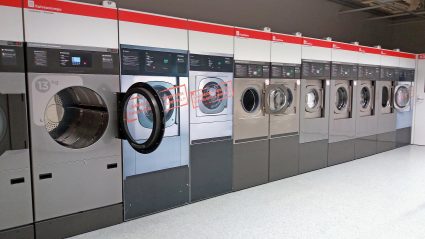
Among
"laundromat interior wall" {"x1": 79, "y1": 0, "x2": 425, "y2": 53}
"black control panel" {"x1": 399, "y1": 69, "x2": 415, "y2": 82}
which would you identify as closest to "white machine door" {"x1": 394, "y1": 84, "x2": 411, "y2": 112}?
"black control panel" {"x1": 399, "y1": 69, "x2": 415, "y2": 82}

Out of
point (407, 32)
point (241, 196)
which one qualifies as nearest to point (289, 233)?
point (241, 196)

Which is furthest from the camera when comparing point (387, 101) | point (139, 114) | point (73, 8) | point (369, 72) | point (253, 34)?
point (387, 101)

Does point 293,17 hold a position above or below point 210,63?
above

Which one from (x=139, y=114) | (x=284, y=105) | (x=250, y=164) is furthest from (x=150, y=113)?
(x=284, y=105)

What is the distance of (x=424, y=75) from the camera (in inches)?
287

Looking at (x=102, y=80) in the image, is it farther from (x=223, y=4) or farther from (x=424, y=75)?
(x=424, y=75)

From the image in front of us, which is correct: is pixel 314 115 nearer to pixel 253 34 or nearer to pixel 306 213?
pixel 253 34

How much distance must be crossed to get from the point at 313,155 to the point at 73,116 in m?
3.58

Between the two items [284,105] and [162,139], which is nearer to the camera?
[162,139]

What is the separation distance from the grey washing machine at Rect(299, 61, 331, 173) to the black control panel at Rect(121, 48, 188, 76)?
85.5 inches

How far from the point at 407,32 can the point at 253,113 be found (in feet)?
20.3

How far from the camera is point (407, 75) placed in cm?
722

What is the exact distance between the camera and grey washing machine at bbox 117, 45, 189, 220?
318 cm

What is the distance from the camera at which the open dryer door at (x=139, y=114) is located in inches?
113
